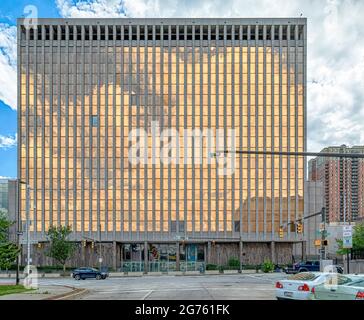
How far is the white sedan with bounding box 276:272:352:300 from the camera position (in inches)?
683

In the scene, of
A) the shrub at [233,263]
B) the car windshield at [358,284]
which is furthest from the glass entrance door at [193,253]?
the car windshield at [358,284]

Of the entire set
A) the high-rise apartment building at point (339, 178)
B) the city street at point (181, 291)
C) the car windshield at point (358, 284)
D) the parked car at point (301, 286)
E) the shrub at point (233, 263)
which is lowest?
the shrub at point (233, 263)

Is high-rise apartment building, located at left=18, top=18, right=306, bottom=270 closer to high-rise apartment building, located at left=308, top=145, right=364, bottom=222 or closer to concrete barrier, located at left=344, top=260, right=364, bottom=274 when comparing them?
Result: high-rise apartment building, located at left=308, top=145, right=364, bottom=222

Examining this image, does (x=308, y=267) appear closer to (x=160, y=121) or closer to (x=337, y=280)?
(x=337, y=280)

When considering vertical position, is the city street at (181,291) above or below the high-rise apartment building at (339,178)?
below

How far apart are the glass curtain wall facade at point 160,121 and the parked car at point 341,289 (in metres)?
76.7

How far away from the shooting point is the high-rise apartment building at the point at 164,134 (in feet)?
311

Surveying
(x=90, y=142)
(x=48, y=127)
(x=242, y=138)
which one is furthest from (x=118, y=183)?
(x=242, y=138)

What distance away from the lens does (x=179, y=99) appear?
96688 mm

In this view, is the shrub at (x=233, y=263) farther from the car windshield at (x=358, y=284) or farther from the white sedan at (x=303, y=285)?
the car windshield at (x=358, y=284)

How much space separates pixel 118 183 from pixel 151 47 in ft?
90.4

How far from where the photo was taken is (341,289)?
1680 cm

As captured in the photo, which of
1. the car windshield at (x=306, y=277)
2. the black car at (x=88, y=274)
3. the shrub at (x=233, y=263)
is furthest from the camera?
the shrub at (x=233, y=263)
